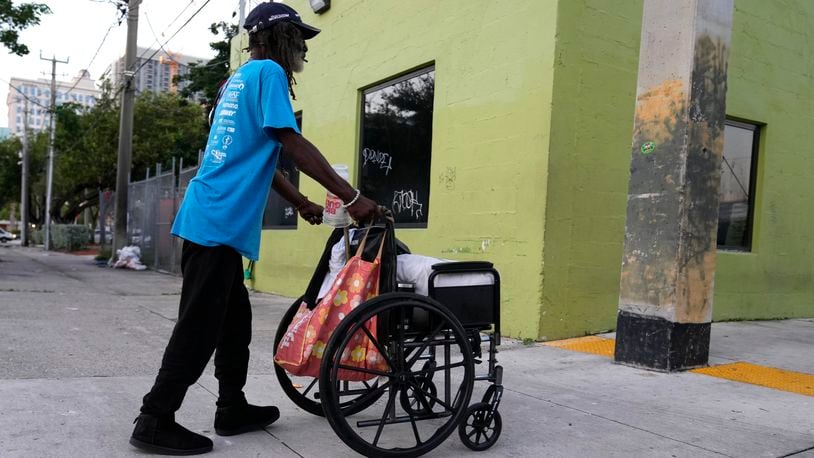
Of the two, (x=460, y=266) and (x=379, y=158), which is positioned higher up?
(x=379, y=158)

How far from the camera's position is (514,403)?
3.85 metres

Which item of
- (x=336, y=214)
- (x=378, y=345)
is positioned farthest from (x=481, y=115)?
(x=378, y=345)

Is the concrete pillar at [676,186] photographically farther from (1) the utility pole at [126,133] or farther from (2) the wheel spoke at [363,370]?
(1) the utility pole at [126,133]

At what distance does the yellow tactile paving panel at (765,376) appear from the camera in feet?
14.6

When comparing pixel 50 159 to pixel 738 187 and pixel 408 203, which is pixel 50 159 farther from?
pixel 738 187

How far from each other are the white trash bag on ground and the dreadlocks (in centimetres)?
1440

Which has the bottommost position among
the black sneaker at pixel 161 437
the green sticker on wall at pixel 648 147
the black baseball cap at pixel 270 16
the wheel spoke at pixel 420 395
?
the black sneaker at pixel 161 437

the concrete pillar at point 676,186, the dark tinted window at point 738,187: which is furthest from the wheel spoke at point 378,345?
the dark tinted window at point 738,187

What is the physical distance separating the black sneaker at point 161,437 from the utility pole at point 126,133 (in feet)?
52.5

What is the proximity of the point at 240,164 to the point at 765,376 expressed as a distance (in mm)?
4242

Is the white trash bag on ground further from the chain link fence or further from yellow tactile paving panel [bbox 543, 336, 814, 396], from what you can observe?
yellow tactile paving panel [bbox 543, 336, 814, 396]

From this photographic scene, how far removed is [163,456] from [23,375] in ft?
6.23

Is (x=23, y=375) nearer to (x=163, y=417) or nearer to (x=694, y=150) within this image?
(x=163, y=417)

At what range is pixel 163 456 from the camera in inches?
106
